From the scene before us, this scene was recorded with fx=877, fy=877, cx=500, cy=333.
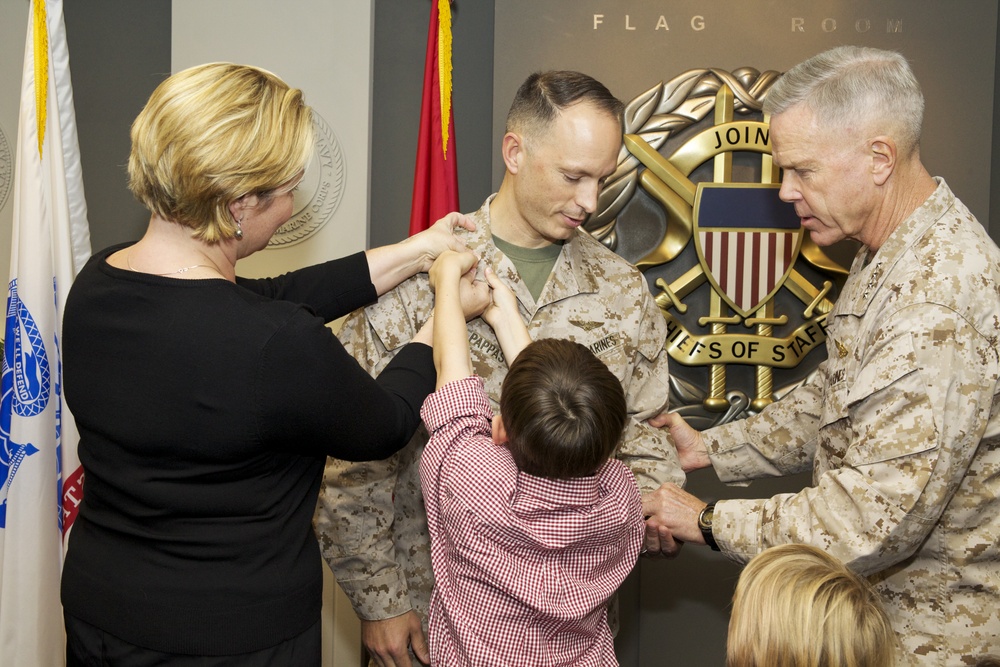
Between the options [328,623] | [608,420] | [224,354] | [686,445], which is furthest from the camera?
[328,623]

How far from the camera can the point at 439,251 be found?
208 centimetres

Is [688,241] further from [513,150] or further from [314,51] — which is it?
[314,51]

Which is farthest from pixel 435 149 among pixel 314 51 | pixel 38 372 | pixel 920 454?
pixel 920 454

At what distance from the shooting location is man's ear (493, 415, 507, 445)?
1.62 meters

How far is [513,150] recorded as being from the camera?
2121 mm

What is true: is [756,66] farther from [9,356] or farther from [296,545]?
[9,356]

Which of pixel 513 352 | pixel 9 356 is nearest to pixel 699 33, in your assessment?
pixel 513 352

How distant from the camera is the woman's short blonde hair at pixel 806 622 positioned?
1.19m

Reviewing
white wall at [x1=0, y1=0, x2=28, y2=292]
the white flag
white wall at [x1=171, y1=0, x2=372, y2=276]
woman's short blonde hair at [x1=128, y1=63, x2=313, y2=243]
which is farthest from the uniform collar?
white wall at [x1=0, y1=0, x2=28, y2=292]

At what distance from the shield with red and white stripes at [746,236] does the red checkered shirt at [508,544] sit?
136 centimetres

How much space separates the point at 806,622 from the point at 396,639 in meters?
1.14

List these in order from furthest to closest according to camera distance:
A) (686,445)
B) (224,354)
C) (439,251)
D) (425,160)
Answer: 1. (425,160)
2. (686,445)
3. (439,251)
4. (224,354)

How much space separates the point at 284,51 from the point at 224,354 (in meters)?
1.88

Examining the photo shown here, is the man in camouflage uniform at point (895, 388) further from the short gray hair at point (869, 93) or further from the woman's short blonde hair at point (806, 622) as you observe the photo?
the woman's short blonde hair at point (806, 622)
